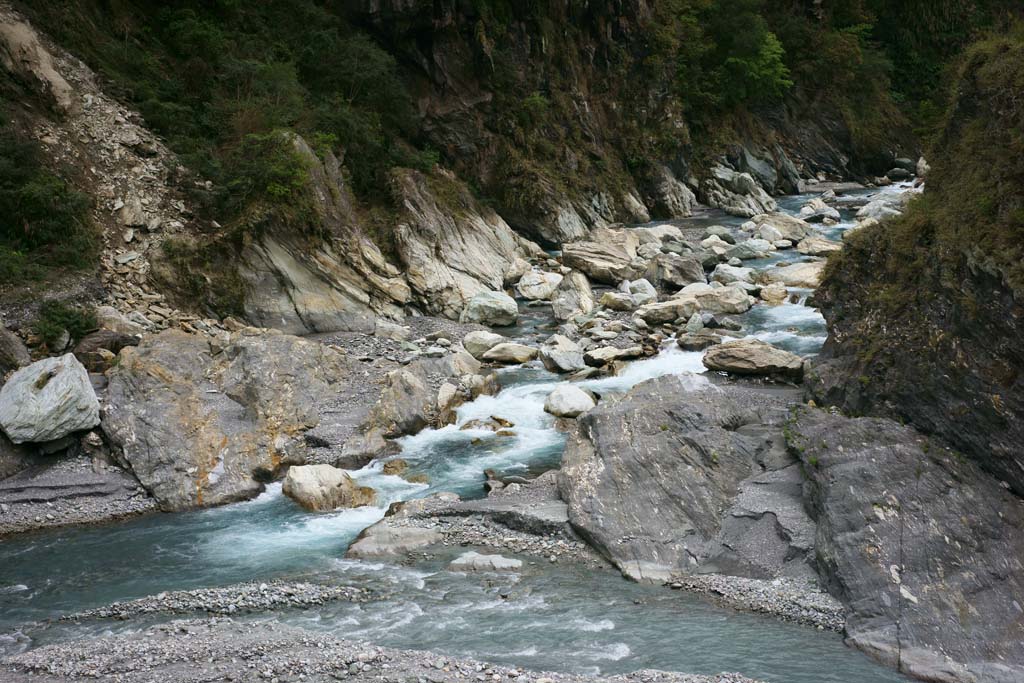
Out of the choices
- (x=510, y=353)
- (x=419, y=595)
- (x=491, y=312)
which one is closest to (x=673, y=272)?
(x=491, y=312)

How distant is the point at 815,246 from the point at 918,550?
1972 cm

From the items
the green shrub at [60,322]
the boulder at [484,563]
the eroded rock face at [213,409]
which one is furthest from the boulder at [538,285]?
the boulder at [484,563]

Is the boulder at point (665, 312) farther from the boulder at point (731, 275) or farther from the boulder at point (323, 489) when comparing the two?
the boulder at point (323, 489)

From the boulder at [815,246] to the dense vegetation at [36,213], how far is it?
69.9ft

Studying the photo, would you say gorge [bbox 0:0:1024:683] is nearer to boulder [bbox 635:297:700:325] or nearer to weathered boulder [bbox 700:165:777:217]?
boulder [bbox 635:297:700:325]

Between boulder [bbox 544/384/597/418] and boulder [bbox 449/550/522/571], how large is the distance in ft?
17.1

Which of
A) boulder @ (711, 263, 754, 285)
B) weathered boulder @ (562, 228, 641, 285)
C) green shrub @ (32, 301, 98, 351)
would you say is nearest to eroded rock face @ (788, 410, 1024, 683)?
boulder @ (711, 263, 754, 285)

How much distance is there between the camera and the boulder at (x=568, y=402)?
50.0ft

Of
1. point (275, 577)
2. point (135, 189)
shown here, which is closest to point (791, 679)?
point (275, 577)

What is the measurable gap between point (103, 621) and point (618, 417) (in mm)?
7427

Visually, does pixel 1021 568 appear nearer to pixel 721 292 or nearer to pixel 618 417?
pixel 618 417

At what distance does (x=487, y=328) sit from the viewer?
21.2 m

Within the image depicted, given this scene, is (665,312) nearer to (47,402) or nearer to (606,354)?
(606,354)

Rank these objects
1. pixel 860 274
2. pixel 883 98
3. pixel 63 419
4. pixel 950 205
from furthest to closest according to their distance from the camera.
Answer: pixel 883 98
pixel 860 274
pixel 63 419
pixel 950 205
